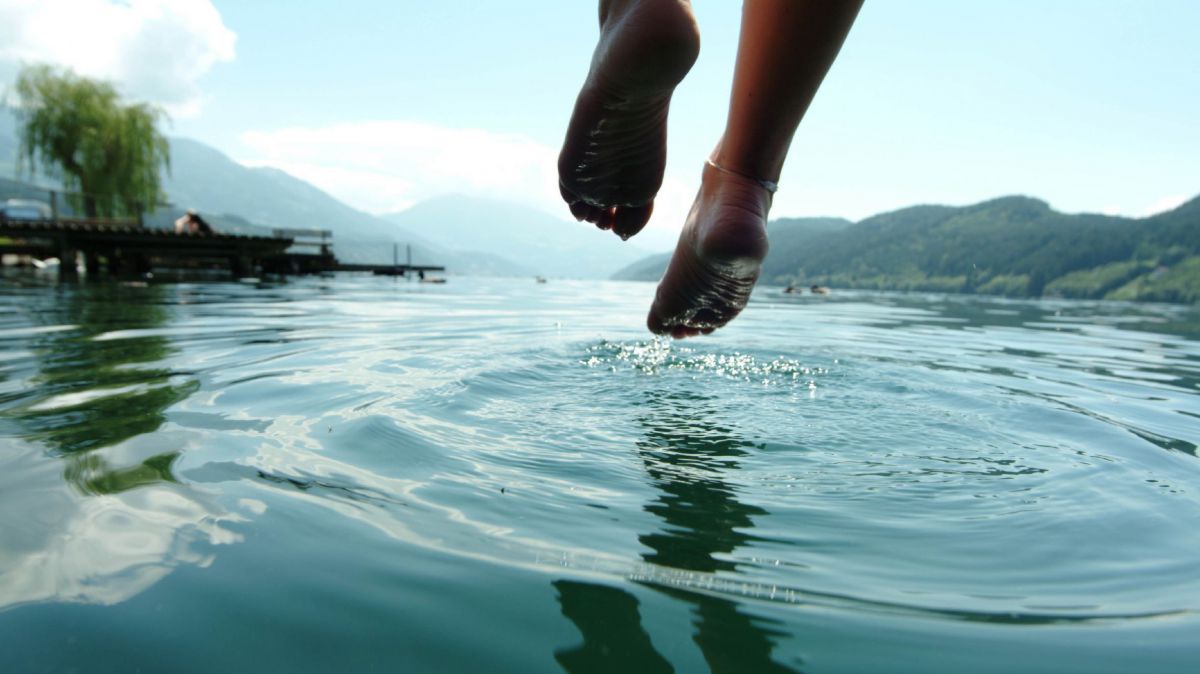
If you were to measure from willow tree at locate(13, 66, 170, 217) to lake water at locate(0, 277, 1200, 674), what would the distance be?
26.1 meters

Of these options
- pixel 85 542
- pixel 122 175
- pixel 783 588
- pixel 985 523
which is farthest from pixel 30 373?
pixel 122 175

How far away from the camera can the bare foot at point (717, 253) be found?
1.78 metres

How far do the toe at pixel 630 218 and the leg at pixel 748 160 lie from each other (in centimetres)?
27

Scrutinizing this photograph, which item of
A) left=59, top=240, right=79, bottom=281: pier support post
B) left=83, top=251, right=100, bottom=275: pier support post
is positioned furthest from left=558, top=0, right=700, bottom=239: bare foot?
left=83, top=251, right=100, bottom=275: pier support post

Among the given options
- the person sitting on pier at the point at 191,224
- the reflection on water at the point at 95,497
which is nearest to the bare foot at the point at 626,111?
the reflection on water at the point at 95,497

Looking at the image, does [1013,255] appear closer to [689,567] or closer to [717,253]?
[717,253]

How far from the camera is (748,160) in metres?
1.71

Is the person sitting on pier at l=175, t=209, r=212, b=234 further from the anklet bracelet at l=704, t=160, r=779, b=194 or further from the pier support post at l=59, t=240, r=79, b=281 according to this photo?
the anklet bracelet at l=704, t=160, r=779, b=194

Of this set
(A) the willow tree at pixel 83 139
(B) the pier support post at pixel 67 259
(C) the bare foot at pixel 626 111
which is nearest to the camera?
(C) the bare foot at pixel 626 111

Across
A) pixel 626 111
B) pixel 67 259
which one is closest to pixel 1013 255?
pixel 67 259

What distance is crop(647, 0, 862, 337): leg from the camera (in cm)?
126

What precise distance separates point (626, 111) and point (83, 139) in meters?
29.0

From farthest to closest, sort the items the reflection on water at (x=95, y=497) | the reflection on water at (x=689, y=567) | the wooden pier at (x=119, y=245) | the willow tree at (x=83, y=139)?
the willow tree at (x=83, y=139) → the wooden pier at (x=119, y=245) → the reflection on water at (x=95, y=497) → the reflection on water at (x=689, y=567)

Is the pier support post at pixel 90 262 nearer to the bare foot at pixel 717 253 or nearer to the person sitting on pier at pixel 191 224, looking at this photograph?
the person sitting on pier at pixel 191 224
